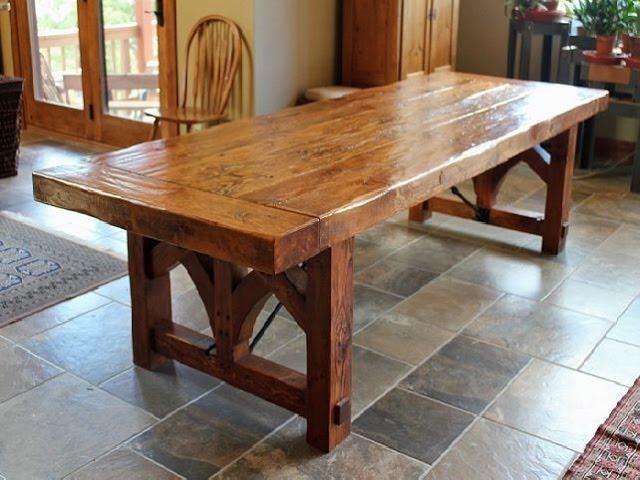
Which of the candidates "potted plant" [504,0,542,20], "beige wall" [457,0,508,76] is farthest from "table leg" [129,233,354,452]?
"beige wall" [457,0,508,76]

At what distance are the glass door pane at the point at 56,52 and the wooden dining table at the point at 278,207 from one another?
116 inches

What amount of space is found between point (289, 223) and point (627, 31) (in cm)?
346

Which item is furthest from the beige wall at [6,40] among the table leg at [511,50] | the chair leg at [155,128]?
the table leg at [511,50]

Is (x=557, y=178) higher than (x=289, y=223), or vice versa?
(x=289, y=223)

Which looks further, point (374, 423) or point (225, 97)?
point (225, 97)

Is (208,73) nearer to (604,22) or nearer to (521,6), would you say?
(521,6)

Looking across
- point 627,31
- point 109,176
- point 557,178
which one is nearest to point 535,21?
point 627,31

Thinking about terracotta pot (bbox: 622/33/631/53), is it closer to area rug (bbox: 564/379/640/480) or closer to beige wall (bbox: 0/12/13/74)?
area rug (bbox: 564/379/640/480)

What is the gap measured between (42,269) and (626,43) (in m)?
3.30

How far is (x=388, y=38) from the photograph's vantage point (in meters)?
4.86

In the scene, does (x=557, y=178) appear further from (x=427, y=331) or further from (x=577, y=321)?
(x=427, y=331)

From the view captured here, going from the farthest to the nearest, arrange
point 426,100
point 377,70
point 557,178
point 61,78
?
1. point 61,78
2. point 377,70
3. point 557,178
4. point 426,100

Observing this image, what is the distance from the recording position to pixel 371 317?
3.02m

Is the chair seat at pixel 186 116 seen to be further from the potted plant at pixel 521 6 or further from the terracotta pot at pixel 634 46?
the terracotta pot at pixel 634 46
